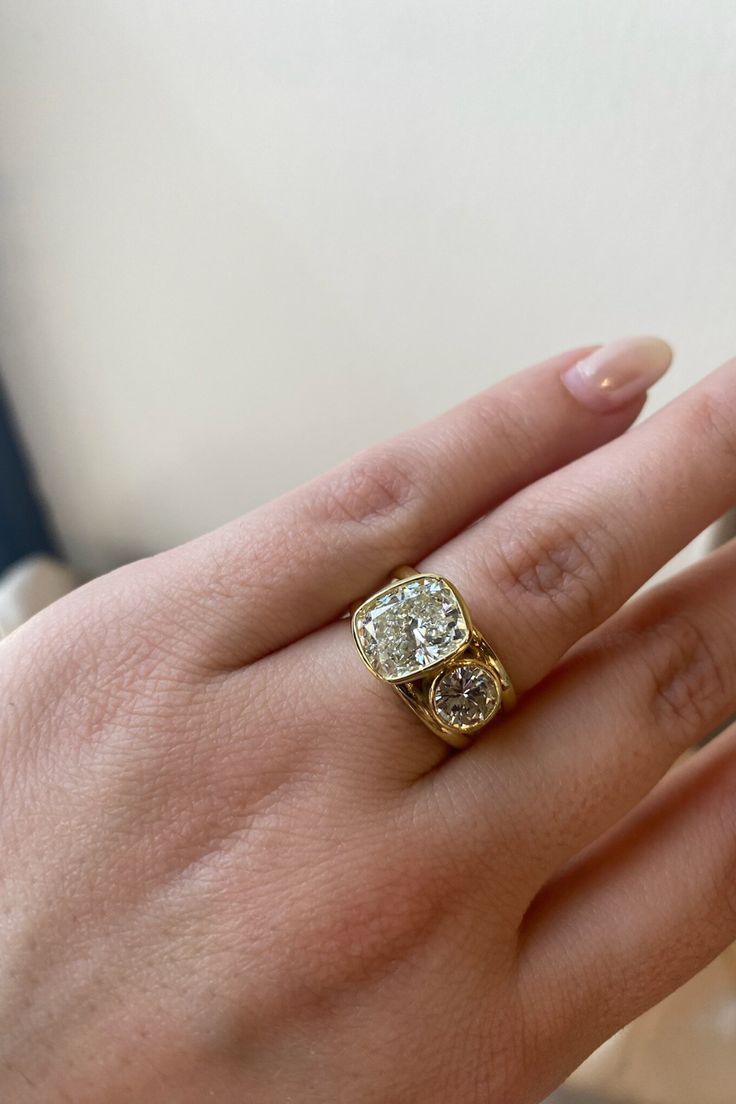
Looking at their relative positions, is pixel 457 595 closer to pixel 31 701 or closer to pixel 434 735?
pixel 434 735

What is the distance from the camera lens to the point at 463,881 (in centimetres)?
52

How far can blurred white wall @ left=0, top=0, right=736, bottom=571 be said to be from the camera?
0.63 metres

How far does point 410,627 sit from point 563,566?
126 mm

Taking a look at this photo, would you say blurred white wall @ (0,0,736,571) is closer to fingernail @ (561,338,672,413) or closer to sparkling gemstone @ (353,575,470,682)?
fingernail @ (561,338,672,413)

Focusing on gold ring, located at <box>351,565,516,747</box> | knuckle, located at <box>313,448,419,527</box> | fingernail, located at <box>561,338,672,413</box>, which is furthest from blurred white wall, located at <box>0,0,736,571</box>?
gold ring, located at <box>351,565,516,747</box>

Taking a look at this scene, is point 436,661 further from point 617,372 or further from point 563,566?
point 617,372

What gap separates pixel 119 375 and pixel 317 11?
573 millimetres

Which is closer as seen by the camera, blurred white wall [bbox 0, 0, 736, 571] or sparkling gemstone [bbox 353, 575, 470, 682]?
sparkling gemstone [bbox 353, 575, 470, 682]

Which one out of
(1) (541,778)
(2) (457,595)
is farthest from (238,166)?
(1) (541,778)

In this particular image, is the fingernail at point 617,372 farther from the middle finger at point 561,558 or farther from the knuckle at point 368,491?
the knuckle at point 368,491

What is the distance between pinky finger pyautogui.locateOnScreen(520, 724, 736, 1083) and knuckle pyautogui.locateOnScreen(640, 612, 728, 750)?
0.19 feet

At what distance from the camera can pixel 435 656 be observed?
0.50 m

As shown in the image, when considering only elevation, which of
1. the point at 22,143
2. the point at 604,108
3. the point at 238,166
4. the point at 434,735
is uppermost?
the point at 22,143

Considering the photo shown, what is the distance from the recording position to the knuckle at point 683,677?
1.86ft
